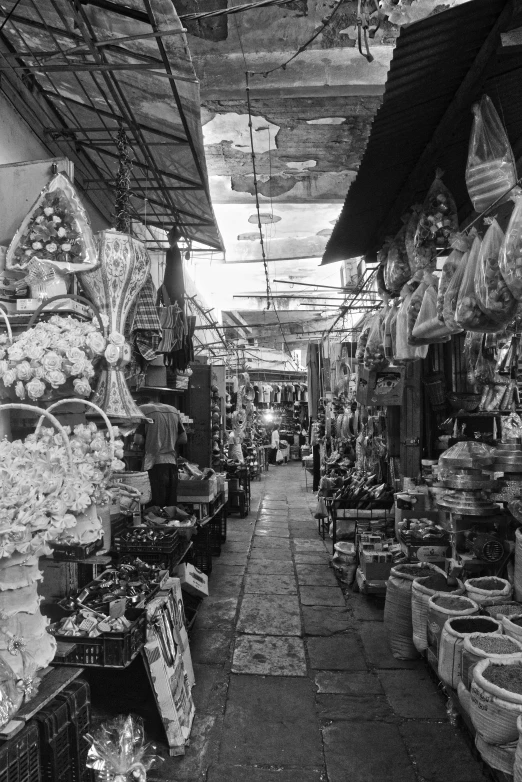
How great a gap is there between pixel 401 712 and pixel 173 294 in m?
3.67

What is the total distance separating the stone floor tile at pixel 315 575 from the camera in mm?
6375

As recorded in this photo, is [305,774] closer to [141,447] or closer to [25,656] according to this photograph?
[25,656]

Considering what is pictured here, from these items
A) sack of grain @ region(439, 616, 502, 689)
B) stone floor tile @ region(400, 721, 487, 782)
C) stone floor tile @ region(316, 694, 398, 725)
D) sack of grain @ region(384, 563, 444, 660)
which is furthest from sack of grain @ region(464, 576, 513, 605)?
stone floor tile @ region(316, 694, 398, 725)

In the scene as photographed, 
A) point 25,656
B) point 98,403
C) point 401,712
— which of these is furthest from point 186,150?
point 401,712

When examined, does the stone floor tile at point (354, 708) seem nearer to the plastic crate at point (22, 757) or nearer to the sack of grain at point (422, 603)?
the sack of grain at point (422, 603)

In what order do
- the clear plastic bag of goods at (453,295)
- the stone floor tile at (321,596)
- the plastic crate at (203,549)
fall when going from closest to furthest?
the clear plastic bag of goods at (453,295)
the stone floor tile at (321,596)
the plastic crate at (203,549)

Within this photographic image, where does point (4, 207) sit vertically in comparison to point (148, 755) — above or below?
above

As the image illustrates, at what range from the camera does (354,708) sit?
354cm

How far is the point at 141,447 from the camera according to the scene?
5.62 metres

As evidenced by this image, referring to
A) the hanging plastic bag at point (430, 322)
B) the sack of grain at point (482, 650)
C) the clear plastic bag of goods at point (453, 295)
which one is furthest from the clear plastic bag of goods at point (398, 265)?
the sack of grain at point (482, 650)

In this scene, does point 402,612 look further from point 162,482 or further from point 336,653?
point 162,482

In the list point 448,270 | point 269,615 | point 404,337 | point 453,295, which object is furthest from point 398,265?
point 269,615

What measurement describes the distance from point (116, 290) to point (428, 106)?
176 cm

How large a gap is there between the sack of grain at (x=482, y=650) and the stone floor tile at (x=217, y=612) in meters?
2.68
